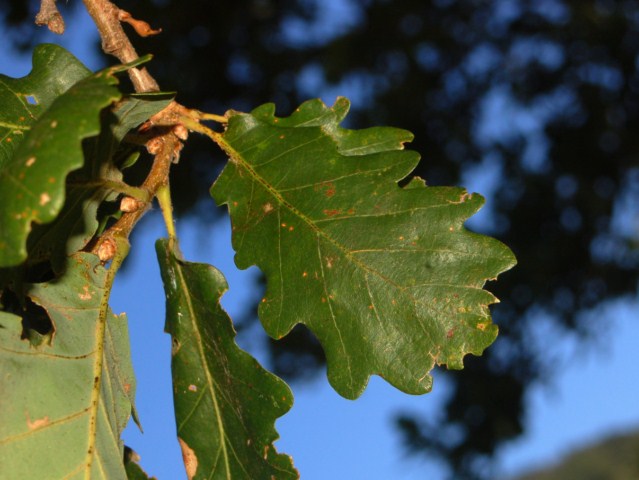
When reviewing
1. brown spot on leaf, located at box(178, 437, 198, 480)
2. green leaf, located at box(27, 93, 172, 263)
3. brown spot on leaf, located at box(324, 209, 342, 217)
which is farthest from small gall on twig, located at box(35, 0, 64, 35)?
brown spot on leaf, located at box(178, 437, 198, 480)

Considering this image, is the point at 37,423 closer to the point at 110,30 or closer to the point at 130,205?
the point at 130,205

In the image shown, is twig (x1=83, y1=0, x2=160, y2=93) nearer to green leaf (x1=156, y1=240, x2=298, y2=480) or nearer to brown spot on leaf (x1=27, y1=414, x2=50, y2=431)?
green leaf (x1=156, y1=240, x2=298, y2=480)

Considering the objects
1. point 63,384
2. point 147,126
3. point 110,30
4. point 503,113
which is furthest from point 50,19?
point 503,113

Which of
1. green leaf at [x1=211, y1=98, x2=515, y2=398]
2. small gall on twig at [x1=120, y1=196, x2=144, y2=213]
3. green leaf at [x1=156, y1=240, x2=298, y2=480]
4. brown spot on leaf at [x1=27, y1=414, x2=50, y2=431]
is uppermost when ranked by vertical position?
green leaf at [x1=211, y1=98, x2=515, y2=398]

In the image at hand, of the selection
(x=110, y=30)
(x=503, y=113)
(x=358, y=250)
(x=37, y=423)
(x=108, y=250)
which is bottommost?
(x=37, y=423)

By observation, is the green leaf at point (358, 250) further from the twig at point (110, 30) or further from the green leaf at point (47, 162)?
the green leaf at point (47, 162)
